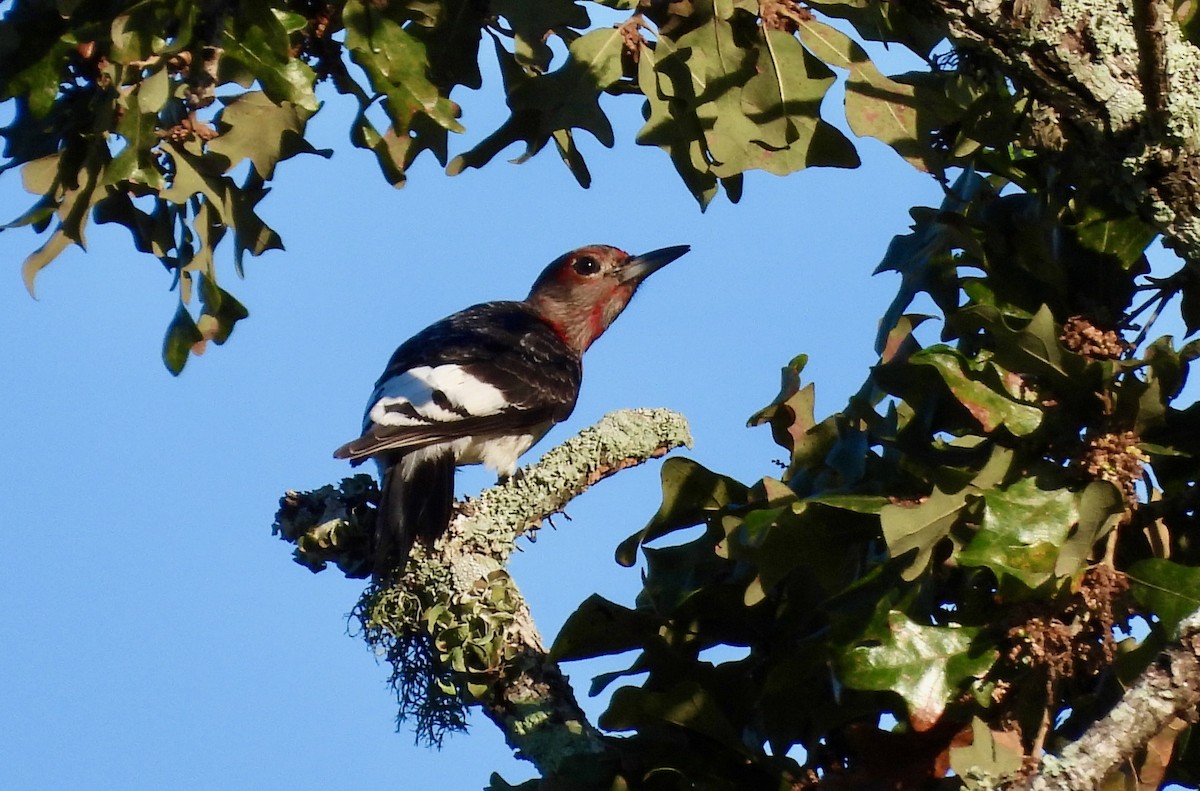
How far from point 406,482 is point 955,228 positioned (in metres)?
2.46

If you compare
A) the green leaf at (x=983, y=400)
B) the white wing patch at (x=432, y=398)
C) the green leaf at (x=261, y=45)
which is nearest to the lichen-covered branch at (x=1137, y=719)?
the green leaf at (x=983, y=400)

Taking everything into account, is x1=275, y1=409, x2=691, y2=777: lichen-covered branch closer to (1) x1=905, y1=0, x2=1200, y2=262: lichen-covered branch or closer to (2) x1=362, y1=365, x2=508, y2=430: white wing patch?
(2) x1=362, y1=365, x2=508, y2=430: white wing patch

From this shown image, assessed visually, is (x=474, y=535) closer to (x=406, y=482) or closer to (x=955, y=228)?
(x=406, y=482)

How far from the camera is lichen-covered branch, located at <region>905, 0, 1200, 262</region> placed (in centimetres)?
188

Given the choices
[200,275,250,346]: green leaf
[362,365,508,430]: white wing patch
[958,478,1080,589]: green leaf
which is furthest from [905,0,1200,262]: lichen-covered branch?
[362,365,508,430]: white wing patch

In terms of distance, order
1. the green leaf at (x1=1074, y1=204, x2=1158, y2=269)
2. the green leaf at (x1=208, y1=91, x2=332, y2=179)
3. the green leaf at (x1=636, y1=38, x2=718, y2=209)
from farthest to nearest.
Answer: the green leaf at (x1=208, y1=91, x2=332, y2=179)
the green leaf at (x1=636, y1=38, x2=718, y2=209)
the green leaf at (x1=1074, y1=204, x2=1158, y2=269)

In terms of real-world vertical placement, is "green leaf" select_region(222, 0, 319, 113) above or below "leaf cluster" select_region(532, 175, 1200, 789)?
above

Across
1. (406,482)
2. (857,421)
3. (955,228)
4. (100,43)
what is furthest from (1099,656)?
(406,482)

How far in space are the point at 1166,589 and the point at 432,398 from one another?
3656mm

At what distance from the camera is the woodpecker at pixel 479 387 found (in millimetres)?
4148

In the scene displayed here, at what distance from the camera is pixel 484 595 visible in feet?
10.9

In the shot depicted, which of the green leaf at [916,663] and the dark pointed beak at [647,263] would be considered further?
the dark pointed beak at [647,263]

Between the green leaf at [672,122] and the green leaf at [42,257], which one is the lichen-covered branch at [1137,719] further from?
the green leaf at [42,257]

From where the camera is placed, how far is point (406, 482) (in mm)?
4320
